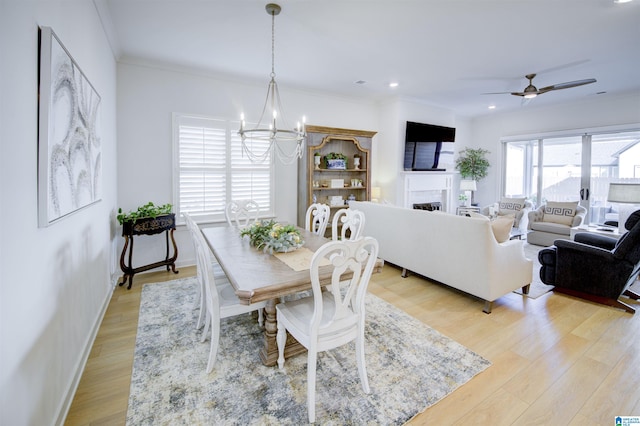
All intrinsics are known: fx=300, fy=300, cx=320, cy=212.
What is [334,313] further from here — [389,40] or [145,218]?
[389,40]

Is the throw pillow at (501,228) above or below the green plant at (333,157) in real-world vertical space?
below

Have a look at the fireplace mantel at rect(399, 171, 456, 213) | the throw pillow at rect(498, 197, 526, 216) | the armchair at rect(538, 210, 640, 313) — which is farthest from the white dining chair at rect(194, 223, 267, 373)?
the throw pillow at rect(498, 197, 526, 216)

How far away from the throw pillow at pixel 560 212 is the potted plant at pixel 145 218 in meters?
6.82

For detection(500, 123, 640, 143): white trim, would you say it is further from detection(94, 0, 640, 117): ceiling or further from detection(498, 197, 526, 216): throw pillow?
detection(498, 197, 526, 216): throw pillow

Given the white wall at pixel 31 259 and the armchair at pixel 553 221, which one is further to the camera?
the armchair at pixel 553 221

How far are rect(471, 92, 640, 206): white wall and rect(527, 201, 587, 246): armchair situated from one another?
5.63ft

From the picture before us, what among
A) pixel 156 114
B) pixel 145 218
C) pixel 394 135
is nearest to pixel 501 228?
pixel 394 135

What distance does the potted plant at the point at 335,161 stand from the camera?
18.2 ft

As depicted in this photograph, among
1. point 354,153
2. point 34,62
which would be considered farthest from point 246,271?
point 354,153

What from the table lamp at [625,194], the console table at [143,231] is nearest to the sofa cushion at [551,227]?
the table lamp at [625,194]

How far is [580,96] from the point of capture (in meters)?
5.94

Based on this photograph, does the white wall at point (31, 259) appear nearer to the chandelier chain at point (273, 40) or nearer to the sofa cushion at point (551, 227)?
the chandelier chain at point (273, 40)

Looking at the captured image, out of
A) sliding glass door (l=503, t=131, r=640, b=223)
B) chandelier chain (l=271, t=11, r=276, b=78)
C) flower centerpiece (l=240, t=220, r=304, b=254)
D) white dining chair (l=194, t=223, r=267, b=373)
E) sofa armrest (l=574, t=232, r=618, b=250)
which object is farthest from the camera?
sliding glass door (l=503, t=131, r=640, b=223)

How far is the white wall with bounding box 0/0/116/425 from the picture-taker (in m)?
1.19
